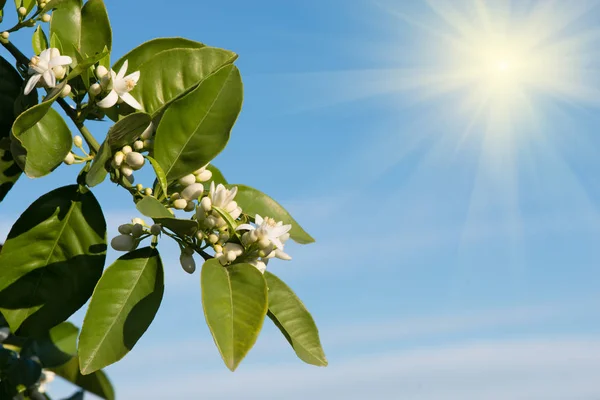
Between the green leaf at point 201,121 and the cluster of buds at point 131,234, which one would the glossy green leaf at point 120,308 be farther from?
the green leaf at point 201,121

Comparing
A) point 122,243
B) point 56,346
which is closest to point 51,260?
point 122,243

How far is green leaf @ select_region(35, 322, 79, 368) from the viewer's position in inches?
115

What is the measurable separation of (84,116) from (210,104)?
1.13ft

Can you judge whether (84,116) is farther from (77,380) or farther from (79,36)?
(77,380)

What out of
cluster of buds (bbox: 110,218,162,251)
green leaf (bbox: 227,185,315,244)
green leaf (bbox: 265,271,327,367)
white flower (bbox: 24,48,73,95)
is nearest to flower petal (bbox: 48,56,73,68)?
white flower (bbox: 24,48,73,95)

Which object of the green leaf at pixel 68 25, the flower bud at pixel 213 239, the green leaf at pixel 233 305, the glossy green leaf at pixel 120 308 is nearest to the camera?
the green leaf at pixel 233 305

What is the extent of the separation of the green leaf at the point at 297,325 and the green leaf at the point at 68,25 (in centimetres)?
85

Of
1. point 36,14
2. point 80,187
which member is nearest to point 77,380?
point 80,187

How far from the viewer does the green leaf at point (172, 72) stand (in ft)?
6.16

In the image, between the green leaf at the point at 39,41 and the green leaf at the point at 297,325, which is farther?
the green leaf at the point at 39,41

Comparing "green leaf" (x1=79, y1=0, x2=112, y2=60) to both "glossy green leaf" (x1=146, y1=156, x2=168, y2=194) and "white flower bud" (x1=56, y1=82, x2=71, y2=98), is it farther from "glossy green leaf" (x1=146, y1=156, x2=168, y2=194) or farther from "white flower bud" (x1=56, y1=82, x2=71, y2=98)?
"glossy green leaf" (x1=146, y1=156, x2=168, y2=194)

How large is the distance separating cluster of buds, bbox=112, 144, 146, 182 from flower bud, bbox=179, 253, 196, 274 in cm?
24

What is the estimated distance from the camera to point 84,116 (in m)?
1.88

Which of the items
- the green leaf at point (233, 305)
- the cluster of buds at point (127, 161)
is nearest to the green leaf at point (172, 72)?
the cluster of buds at point (127, 161)
